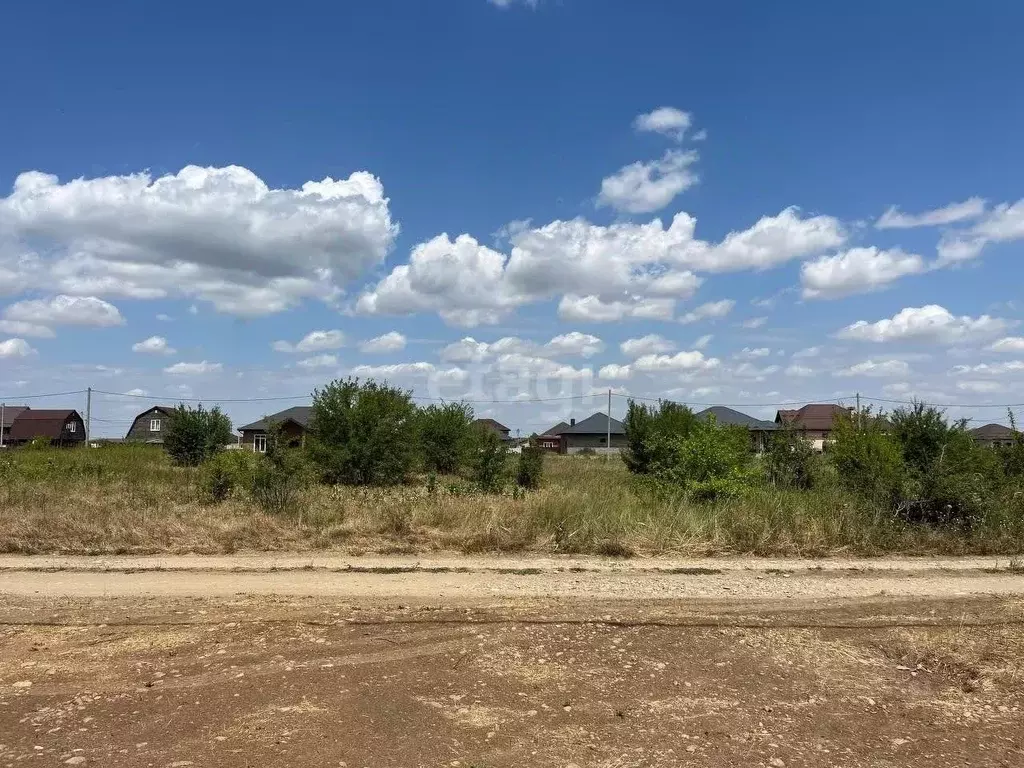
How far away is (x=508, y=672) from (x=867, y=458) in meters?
17.1

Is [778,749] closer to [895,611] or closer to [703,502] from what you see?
[895,611]

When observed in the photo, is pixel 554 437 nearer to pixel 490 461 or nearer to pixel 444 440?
pixel 444 440

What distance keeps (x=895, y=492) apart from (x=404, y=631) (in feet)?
35.1

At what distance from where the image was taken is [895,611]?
798cm

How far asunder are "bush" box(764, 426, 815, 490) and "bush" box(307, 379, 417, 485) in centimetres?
1389

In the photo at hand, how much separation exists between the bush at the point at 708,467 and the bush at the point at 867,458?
2.42m

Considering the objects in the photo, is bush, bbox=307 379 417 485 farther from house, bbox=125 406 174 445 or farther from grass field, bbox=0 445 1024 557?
house, bbox=125 406 174 445

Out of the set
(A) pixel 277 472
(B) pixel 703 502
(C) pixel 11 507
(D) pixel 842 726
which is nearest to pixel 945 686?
(D) pixel 842 726

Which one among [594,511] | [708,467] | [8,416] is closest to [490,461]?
[708,467]

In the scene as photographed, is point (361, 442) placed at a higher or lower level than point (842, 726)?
higher

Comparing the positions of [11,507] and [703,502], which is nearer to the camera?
[11,507]

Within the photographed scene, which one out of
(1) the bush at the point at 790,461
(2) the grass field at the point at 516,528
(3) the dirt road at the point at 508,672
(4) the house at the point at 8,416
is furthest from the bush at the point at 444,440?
(4) the house at the point at 8,416

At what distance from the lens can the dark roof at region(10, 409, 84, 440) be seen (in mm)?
78562

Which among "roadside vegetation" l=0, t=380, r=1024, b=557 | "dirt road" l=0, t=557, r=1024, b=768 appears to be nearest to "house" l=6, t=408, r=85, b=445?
"roadside vegetation" l=0, t=380, r=1024, b=557
